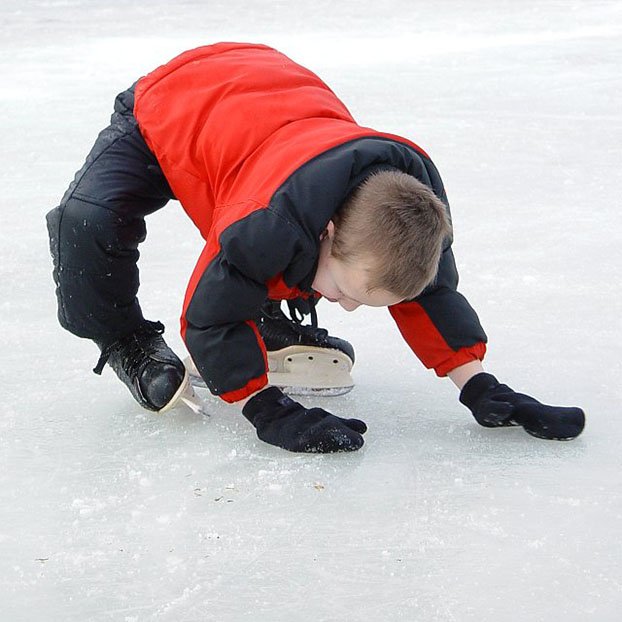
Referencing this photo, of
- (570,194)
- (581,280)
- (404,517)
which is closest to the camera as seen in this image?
(404,517)

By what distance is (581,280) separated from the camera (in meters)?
2.19

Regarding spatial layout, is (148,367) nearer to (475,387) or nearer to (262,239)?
(262,239)

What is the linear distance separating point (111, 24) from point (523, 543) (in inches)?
185

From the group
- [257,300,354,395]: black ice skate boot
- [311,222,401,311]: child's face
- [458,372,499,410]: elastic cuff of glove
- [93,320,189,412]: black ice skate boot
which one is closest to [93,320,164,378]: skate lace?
[93,320,189,412]: black ice skate boot

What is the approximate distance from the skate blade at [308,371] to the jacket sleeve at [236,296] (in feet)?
0.71

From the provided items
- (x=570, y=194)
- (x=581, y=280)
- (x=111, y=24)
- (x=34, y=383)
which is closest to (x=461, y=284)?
(x=581, y=280)

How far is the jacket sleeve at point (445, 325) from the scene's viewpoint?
1683 millimetres

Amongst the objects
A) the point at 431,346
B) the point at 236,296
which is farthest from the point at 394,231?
the point at 431,346

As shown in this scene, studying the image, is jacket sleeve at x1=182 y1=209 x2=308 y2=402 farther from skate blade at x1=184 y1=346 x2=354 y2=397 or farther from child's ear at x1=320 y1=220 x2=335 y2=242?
skate blade at x1=184 y1=346 x2=354 y2=397

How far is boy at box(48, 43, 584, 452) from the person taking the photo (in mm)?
1438

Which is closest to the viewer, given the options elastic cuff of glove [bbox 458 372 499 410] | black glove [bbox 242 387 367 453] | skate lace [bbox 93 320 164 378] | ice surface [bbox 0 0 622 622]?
ice surface [bbox 0 0 622 622]

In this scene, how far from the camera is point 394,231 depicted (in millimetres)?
1407

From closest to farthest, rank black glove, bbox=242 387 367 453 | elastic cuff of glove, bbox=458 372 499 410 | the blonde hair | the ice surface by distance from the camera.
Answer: the ice surface → the blonde hair → black glove, bbox=242 387 367 453 → elastic cuff of glove, bbox=458 372 499 410

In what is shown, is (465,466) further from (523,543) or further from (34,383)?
(34,383)
